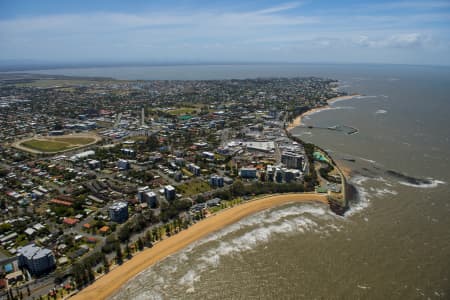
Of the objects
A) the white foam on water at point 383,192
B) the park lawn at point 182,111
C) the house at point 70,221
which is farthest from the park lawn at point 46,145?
the white foam on water at point 383,192

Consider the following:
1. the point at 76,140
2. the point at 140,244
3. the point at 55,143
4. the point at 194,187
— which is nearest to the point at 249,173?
the point at 194,187

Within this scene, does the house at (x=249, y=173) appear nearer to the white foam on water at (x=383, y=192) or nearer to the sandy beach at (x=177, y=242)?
the sandy beach at (x=177, y=242)

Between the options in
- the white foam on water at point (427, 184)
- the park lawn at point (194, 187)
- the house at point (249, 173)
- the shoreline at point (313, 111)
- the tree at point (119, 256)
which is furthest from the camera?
the shoreline at point (313, 111)

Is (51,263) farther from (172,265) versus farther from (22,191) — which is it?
(22,191)

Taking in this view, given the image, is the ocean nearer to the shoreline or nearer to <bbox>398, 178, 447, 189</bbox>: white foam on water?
<bbox>398, 178, 447, 189</bbox>: white foam on water

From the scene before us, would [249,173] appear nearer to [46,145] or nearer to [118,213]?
[118,213]

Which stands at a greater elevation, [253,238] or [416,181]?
[416,181]

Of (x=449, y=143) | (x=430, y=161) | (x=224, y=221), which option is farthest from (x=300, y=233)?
(x=449, y=143)
